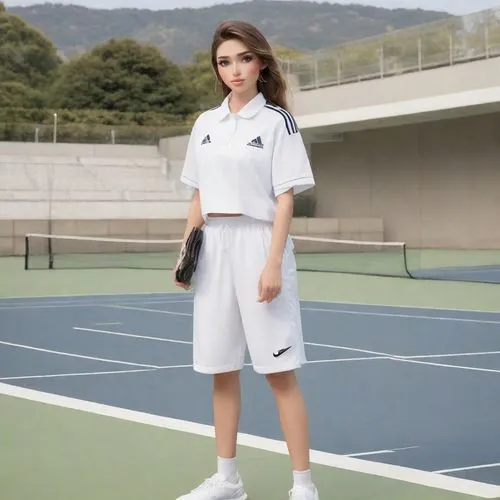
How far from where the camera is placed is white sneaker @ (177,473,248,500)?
4.25 m

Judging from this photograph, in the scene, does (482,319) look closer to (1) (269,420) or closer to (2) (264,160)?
(1) (269,420)

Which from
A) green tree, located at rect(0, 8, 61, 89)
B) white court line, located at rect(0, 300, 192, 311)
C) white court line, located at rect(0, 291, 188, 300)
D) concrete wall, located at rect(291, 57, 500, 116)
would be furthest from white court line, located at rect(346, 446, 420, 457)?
green tree, located at rect(0, 8, 61, 89)

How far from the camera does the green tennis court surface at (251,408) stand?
15.4 feet

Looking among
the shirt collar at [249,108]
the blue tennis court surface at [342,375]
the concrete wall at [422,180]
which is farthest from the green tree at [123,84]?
the shirt collar at [249,108]

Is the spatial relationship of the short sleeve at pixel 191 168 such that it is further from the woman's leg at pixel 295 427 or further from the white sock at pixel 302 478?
the white sock at pixel 302 478

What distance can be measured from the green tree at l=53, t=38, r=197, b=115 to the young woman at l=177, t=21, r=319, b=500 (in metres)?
64.7

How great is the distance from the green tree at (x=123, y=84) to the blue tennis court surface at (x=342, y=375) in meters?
57.7

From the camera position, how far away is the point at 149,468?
4883 millimetres

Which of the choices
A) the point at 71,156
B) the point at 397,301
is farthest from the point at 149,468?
the point at 71,156

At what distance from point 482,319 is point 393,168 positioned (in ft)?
67.6

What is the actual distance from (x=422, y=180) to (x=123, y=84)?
43.5 m

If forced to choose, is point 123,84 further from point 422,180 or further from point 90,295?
point 90,295

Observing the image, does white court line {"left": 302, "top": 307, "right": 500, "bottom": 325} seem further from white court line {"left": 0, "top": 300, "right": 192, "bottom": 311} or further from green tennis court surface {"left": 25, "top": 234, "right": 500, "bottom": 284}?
green tennis court surface {"left": 25, "top": 234, "right": 500, "bottom": 284}

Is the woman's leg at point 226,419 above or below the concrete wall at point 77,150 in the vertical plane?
below
